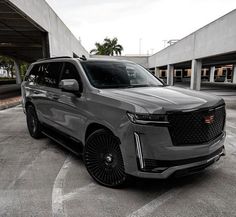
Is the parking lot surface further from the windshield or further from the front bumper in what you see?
the windshield

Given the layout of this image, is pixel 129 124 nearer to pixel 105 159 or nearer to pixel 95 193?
pixel 105 159

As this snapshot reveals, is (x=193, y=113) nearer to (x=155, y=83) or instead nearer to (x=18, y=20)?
(x=155, y=83)

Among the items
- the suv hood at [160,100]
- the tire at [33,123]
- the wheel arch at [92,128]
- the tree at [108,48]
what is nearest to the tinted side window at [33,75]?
the tire at [33,123]

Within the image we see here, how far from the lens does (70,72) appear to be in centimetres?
409

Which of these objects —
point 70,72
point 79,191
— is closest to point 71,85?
point 70,72

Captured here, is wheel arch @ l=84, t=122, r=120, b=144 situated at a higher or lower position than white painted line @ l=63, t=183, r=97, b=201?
higher

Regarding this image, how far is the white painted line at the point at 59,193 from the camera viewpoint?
8.71 feet

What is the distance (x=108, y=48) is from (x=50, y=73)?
54.0 meters

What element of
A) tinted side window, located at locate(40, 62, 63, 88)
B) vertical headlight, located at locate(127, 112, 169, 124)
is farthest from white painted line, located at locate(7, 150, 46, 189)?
vertical headlight, located at locate(127, 112, 169, 124)

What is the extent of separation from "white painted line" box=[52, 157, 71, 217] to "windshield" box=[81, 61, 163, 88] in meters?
1.59

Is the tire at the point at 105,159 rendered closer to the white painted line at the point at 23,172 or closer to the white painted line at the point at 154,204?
the white painted line at the point at 154,204

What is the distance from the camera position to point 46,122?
4.92 m

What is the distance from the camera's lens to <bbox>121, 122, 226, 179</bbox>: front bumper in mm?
2631

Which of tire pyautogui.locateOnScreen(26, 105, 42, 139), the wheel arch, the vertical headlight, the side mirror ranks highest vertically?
the side mirror
